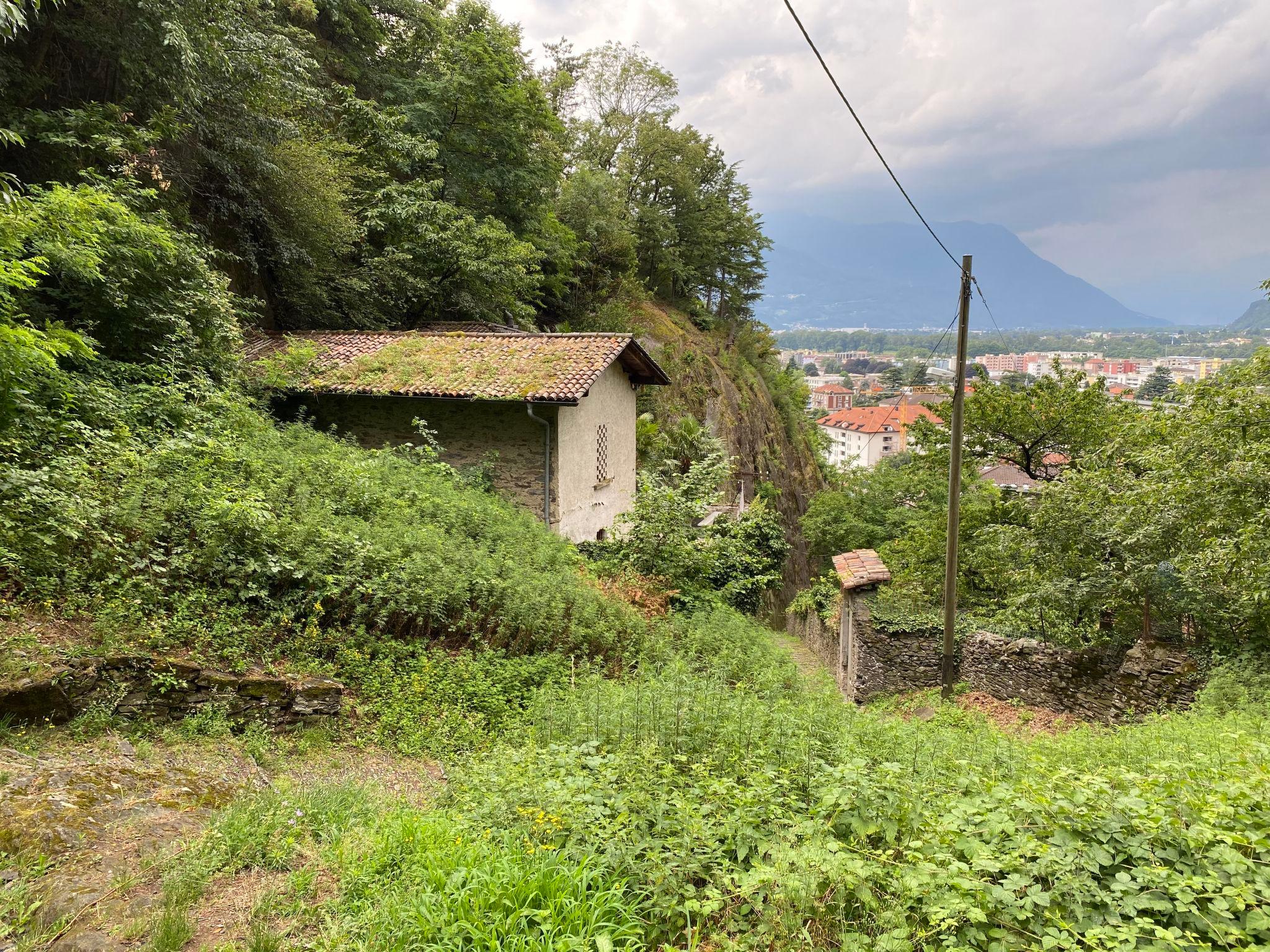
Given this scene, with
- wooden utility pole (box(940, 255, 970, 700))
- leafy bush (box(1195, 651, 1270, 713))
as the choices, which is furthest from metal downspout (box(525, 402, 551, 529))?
leafy bush (box(1195, 651, 1270, 713))

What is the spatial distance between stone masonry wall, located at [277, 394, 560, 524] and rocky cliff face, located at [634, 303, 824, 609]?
42.5 ft

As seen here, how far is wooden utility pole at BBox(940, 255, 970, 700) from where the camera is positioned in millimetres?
10602

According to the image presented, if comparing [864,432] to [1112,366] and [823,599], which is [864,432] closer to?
[1112,366]

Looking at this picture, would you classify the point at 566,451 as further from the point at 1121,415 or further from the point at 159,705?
the point at 1121,415

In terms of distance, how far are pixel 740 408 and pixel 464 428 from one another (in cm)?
2185

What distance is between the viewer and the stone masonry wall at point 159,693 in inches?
177

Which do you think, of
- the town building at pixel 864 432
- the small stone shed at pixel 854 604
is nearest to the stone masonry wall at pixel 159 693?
the small stone shed at pixel 854 604

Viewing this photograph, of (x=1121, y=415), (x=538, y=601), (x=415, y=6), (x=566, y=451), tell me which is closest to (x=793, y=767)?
(x=538, y=601)

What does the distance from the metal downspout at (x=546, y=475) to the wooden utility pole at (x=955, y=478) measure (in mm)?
7440

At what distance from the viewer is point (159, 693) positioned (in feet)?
16.8

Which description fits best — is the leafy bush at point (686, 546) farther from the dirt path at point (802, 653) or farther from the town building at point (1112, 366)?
the town building at point (1112, 366)

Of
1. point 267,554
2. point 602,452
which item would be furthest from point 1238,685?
point 602,452

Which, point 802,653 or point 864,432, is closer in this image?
point 802,653

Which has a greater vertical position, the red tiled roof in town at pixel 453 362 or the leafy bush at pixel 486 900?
the red tiled roof in town at pixel 453 362
